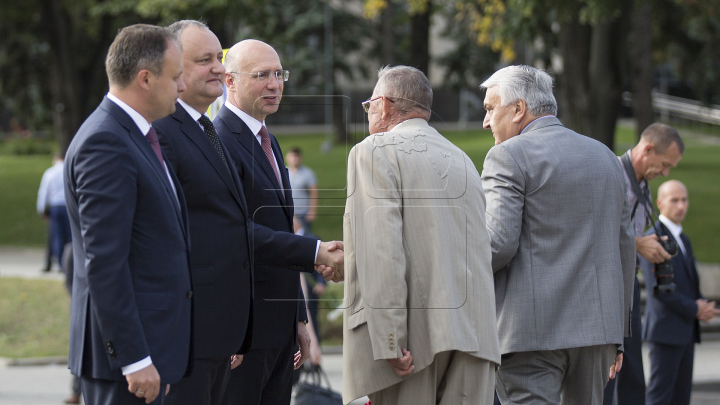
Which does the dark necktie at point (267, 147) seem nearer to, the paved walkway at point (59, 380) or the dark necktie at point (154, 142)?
the dark necktie at point (154, 142)

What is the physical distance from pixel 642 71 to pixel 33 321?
15.0 meters

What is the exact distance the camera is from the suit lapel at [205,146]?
3312mm

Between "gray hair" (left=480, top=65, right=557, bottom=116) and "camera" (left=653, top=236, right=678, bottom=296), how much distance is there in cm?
152

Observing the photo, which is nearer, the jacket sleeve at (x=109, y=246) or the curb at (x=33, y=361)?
the jacket sleeve at (x=109, y=246)

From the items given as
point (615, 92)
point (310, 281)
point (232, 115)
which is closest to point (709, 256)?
point (615, 92)

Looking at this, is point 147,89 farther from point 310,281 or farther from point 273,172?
point 310,281

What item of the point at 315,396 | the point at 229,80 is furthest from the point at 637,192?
the point at 229,80

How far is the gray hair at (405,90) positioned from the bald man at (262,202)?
0.58 meters

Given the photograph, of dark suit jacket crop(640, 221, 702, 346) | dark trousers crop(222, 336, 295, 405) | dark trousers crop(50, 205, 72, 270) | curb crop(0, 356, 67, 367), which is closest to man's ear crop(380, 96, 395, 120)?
dark trousers crop(222, 336, 295, 405)

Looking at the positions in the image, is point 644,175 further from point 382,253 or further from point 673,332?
point 382,253

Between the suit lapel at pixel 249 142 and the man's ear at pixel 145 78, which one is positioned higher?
the man's ear at pixel 145 78

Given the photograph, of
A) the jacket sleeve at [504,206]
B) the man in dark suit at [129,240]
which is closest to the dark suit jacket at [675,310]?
the jacket sleeve at [504,206]

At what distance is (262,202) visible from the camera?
367 cm

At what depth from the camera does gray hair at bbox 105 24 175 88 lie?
2826 mm
